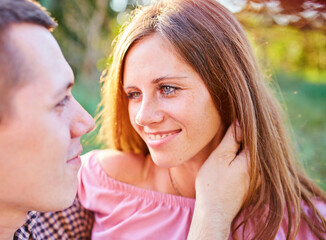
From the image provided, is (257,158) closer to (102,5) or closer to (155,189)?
(155,189)

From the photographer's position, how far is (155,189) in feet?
7.59

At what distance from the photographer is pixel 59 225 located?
6.91 ft

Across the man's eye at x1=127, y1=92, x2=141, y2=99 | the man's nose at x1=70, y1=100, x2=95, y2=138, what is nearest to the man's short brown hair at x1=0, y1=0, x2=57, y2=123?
the man's nose at x1=70, y1=100, x2=95, y2=138

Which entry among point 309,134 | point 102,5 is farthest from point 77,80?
point 309,134

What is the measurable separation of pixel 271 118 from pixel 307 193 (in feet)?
1.73

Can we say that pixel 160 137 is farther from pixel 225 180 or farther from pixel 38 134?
pixel 38 134

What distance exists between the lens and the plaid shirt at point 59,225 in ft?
6.32

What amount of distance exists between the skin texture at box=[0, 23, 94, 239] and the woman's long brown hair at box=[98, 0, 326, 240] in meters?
0.70

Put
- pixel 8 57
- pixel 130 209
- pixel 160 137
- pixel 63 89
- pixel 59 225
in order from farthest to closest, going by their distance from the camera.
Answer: pixel 130 209 < pixel 59 225 < pixel 160 137 < pixel 63 89 < pixel 8 57

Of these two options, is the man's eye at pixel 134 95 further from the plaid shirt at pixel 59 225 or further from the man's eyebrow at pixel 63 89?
the plaid shirt at pixel 59 225

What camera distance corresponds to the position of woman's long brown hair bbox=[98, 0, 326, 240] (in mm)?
1947

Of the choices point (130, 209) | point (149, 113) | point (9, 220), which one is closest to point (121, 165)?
point (130, 209)

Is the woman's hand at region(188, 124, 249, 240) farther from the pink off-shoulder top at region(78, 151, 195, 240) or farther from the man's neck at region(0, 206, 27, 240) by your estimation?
the man's neck at region(0, 206, 27, 240)

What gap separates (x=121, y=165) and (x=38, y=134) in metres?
1.05
